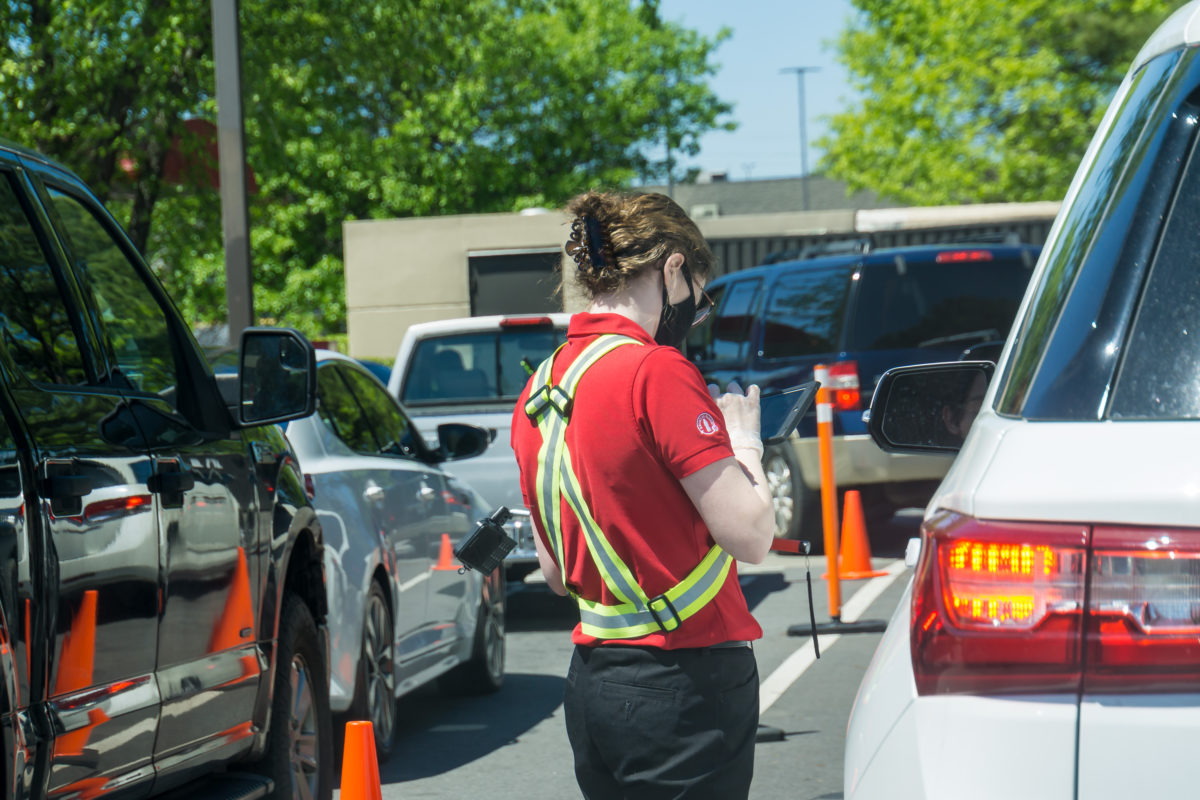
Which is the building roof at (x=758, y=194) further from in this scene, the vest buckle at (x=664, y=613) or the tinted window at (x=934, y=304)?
the vest buckle at (x=664, y=613)

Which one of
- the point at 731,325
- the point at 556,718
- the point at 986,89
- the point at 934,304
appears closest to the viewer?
the point at 556,718

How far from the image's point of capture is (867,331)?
11.6 metres

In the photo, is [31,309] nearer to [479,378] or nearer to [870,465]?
[479,378]

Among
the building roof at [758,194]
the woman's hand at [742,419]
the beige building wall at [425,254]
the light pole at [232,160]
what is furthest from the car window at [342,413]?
the building roof at [758,194]

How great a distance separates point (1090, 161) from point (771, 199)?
82166mm

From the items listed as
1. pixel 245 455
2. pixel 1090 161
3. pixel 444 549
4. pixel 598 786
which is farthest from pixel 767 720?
pixel 1090 161

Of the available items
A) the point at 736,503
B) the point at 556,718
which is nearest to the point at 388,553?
the point at 556,718

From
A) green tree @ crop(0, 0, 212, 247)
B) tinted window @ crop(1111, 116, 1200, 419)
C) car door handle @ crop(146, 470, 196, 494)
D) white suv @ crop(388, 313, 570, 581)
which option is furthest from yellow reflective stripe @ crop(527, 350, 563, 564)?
green tree @ crop(0, 0, 212, 247)

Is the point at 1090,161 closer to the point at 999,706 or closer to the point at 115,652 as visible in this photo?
the point at 999,706

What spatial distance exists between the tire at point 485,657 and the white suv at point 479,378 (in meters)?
1.53

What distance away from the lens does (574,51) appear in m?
40.4

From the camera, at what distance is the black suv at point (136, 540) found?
2.88 meters

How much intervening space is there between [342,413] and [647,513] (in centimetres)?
407

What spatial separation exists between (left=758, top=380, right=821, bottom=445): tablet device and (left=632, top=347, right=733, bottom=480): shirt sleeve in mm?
267
